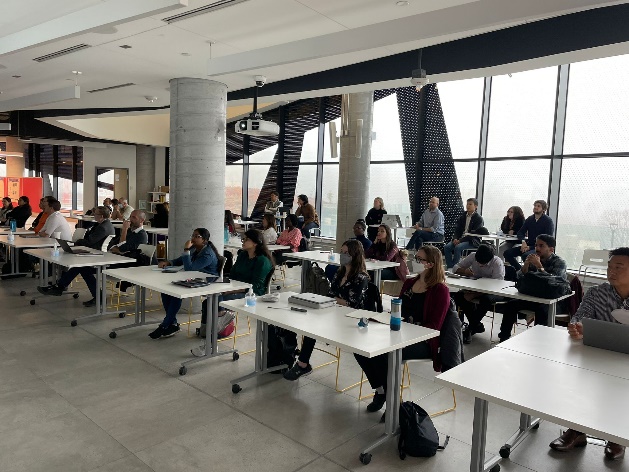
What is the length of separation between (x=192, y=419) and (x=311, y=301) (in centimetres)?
130

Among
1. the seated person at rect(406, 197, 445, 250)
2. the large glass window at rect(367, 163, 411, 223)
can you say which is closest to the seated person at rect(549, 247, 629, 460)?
the seated person at rect(406, 197, 445, 250)

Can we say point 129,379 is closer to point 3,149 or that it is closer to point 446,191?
point 446,191

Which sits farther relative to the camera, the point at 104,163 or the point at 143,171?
the point at 143,171

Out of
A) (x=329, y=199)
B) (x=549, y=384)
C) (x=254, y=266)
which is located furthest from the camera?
(x=329, y=199)

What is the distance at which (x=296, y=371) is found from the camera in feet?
14.8

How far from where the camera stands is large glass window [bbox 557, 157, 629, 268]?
350 inches

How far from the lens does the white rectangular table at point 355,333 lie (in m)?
3.20

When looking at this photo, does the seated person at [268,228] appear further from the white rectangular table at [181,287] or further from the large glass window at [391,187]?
the large glass window at [391,187]

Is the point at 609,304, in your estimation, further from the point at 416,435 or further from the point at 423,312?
the point at 416,435

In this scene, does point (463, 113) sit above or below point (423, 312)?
above

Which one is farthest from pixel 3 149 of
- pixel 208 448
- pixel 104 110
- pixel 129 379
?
pixel 208 448

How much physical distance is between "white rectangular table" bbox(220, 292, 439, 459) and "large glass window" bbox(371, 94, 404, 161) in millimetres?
8594

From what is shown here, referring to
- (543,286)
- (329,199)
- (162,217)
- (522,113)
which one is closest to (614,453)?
(543,286)

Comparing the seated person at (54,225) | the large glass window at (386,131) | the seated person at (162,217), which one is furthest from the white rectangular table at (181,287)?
the large glass window at (386,131)
